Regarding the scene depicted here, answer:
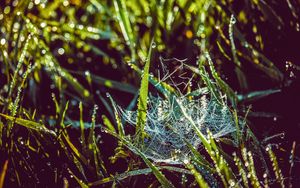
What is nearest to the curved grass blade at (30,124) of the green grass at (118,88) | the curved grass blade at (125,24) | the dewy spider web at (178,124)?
the green grass at (118,88)

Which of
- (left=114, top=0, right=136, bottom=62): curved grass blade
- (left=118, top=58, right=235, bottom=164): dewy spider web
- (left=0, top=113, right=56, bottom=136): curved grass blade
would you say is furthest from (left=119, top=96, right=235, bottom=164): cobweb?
(left=114, top=0, right=136, bottom=62): curved grass blade

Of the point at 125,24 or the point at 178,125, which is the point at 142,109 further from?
the point at 125,24

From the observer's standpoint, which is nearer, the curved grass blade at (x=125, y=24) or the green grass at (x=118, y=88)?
the green grass at (x=118, y=88)

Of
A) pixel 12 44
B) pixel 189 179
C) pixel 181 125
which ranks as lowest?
pixel 189 179

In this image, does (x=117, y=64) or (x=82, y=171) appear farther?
(x=117, y=64)

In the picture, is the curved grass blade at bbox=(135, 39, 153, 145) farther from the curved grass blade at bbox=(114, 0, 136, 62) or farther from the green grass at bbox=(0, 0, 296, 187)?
the curved grass blade at bbox=(114, 0, 136, 62)

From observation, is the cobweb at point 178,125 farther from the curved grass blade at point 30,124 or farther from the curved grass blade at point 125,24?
the curved grass blade at point 125,24

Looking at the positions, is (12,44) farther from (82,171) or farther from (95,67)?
(82,171)

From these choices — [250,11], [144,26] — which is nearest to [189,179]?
[250,11]
